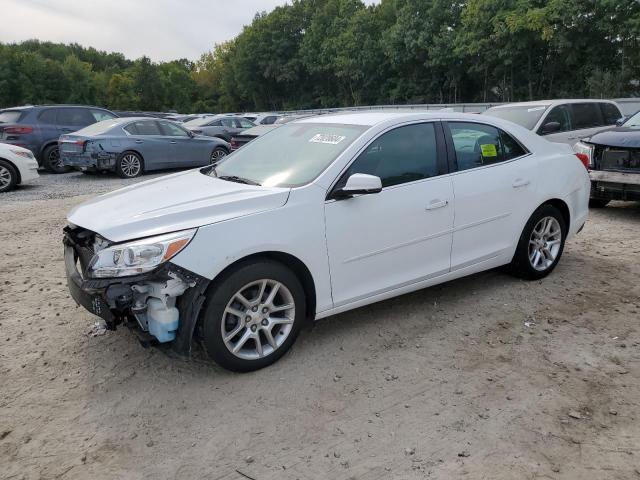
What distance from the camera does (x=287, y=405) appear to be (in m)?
3.14

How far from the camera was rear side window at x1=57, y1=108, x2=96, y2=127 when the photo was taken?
544 inches

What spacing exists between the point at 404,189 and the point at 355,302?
0.92 metres

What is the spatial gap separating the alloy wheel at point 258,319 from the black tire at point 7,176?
9.92 m

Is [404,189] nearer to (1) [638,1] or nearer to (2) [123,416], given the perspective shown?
(2) [123,416]

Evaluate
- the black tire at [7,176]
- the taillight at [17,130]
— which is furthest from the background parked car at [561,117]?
the taillight at [17,130]

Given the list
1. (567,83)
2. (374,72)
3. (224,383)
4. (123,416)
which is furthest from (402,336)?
(374,72)

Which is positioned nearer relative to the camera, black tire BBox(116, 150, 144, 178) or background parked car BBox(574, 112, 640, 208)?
background parked car BBox(574, 112, 640, 208)

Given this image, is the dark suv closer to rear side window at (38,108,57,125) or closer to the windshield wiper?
rear side window at (38,108,57,125)

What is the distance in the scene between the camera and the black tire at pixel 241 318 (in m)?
3.22

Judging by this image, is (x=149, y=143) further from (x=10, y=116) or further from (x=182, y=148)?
(x=10, y=116)

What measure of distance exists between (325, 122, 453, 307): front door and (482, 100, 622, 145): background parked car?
5890mm

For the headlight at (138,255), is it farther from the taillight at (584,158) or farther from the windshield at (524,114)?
the windshield at (524,114)

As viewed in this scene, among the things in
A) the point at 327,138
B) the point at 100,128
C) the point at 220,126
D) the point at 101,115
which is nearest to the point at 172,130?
the point at 100,128

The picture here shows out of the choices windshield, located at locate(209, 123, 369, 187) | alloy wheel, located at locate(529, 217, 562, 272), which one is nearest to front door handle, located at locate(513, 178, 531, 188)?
alloy wheel, located at locate(529, 217, 562, 272)
